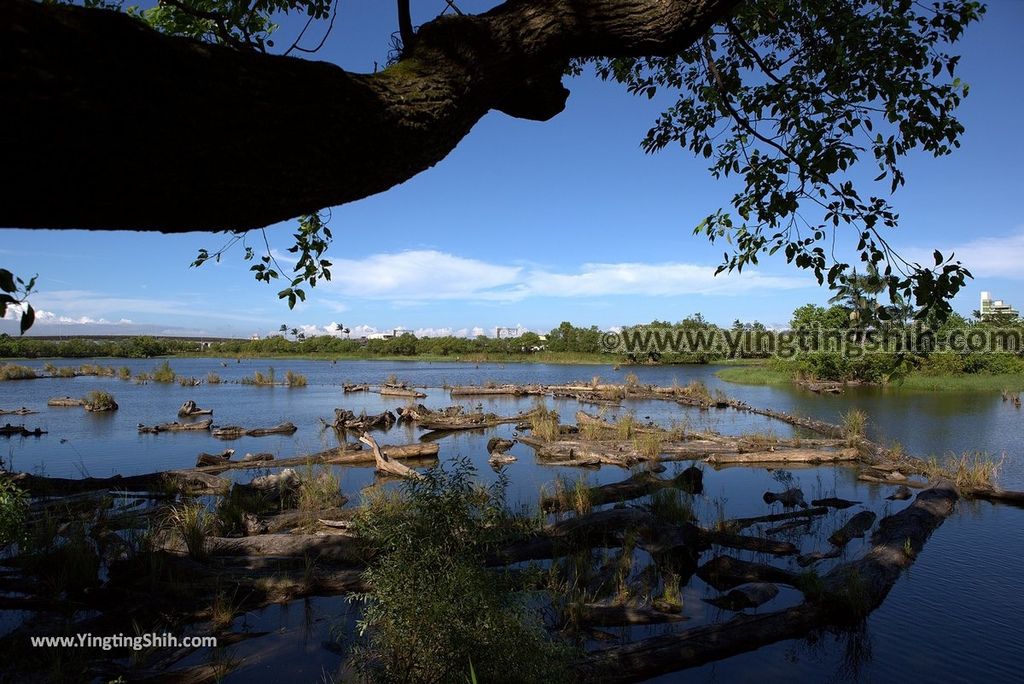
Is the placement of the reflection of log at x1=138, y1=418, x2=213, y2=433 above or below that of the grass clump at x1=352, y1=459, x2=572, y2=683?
below

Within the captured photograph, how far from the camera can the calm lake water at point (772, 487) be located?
18.0 ft

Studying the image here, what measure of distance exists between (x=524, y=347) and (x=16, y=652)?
84.0 metres

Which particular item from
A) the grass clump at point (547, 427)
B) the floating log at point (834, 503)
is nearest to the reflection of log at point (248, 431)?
the grass clump at point (547, 427)

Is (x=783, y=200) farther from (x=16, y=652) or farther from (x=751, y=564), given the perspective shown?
(x=16, y=652)

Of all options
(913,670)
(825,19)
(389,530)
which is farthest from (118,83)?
(913,670)

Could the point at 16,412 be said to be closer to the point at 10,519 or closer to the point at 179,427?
the point at 179,427

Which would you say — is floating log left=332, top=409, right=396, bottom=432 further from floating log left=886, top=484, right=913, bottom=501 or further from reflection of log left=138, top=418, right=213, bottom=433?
floating log left=886, top=484, right=913, bottom=501

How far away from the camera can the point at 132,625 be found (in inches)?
223

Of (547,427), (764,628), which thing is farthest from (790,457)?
(764,628)

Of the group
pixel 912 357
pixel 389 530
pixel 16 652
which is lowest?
pixel 16 652

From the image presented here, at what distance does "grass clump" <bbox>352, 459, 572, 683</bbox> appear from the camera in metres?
3.88

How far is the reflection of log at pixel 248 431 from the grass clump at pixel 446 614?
16.5m

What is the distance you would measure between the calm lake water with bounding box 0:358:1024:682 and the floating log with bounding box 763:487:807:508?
24.7 inches

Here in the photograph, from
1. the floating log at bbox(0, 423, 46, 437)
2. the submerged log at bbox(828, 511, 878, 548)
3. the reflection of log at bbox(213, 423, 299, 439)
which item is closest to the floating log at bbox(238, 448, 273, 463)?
the reflection of log at bbox(213, 423, 299, 439)
